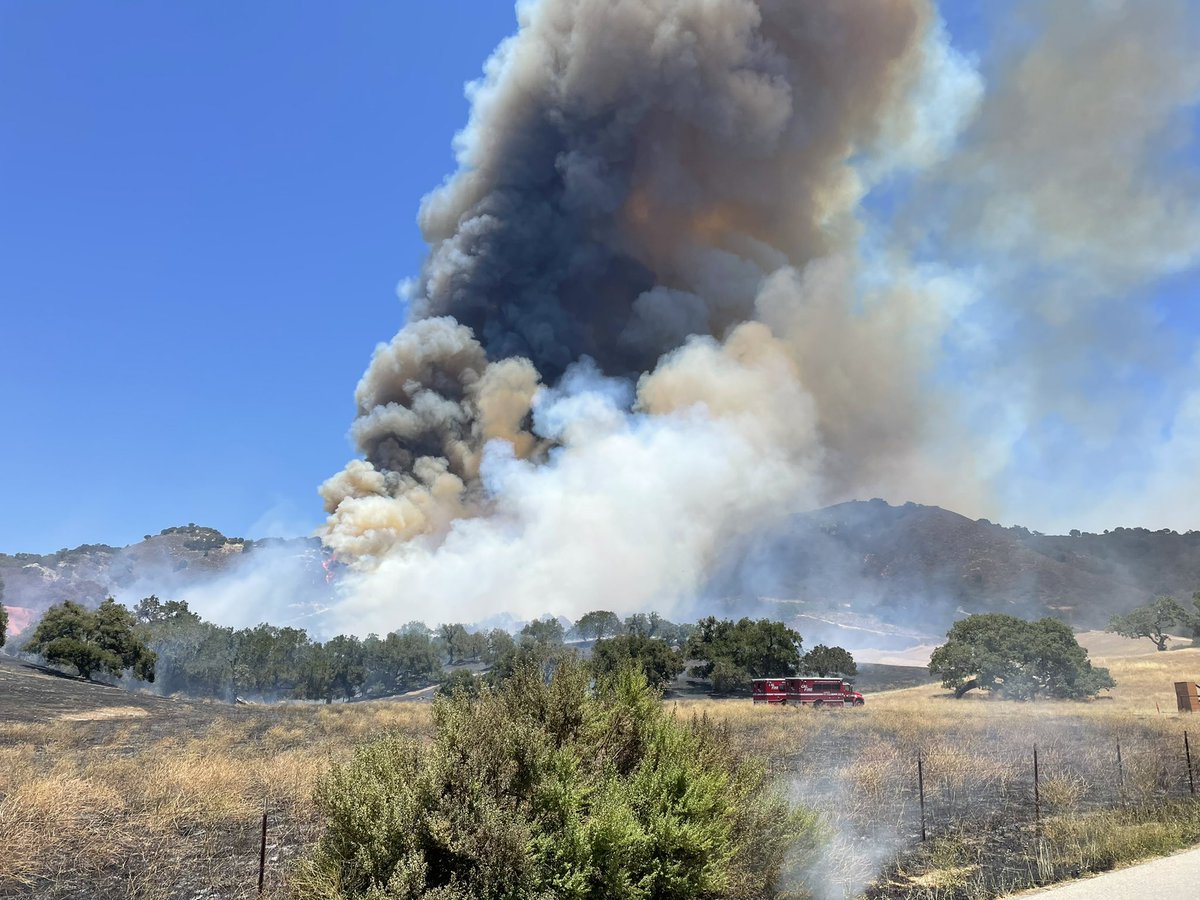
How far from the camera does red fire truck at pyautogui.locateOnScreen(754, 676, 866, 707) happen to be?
49.1 metres

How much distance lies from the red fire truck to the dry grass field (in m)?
22.6

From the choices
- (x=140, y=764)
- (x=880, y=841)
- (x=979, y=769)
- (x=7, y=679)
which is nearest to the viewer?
Result: (x=880, y=841)

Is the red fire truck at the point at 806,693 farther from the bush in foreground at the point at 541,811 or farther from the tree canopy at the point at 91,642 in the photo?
the tree canopy at the point at 91,642

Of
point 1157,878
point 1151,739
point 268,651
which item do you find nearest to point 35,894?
point 1157,878

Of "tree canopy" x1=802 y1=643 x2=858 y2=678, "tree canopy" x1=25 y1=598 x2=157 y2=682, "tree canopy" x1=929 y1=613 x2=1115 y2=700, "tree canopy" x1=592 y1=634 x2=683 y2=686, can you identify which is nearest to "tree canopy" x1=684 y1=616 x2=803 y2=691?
"tree canopy" x1=592 y1=634 x2=683 y2=686

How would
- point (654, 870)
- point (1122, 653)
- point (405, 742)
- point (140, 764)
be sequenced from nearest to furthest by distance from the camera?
point (654, 870) → point (405, 742) → point (140, 764) → point (1122, 653)

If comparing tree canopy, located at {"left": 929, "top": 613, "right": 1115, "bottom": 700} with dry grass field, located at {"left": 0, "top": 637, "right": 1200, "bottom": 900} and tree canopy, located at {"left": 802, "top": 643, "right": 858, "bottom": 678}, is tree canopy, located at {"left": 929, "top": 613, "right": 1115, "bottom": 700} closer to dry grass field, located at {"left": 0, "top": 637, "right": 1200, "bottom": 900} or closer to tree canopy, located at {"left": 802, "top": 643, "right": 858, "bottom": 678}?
tree canopy, located at {"left": 802, "top": 643, "right": 858, "bottom": 678}

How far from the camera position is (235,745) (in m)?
22.2

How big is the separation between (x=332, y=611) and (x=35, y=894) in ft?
Answer: 438

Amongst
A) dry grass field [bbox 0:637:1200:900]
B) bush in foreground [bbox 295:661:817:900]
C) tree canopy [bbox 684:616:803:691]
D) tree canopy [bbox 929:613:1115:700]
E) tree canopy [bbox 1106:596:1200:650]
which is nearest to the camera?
bush in foreground [bbox 295:661:817:900]

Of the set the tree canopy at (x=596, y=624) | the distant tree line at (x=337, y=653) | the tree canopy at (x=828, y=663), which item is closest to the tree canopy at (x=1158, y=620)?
the distant tree line at (x=337, y=653)

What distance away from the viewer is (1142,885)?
902cm

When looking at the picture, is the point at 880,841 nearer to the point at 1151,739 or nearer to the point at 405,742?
the point at 405,742

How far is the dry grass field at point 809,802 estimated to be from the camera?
9727 millimetres
